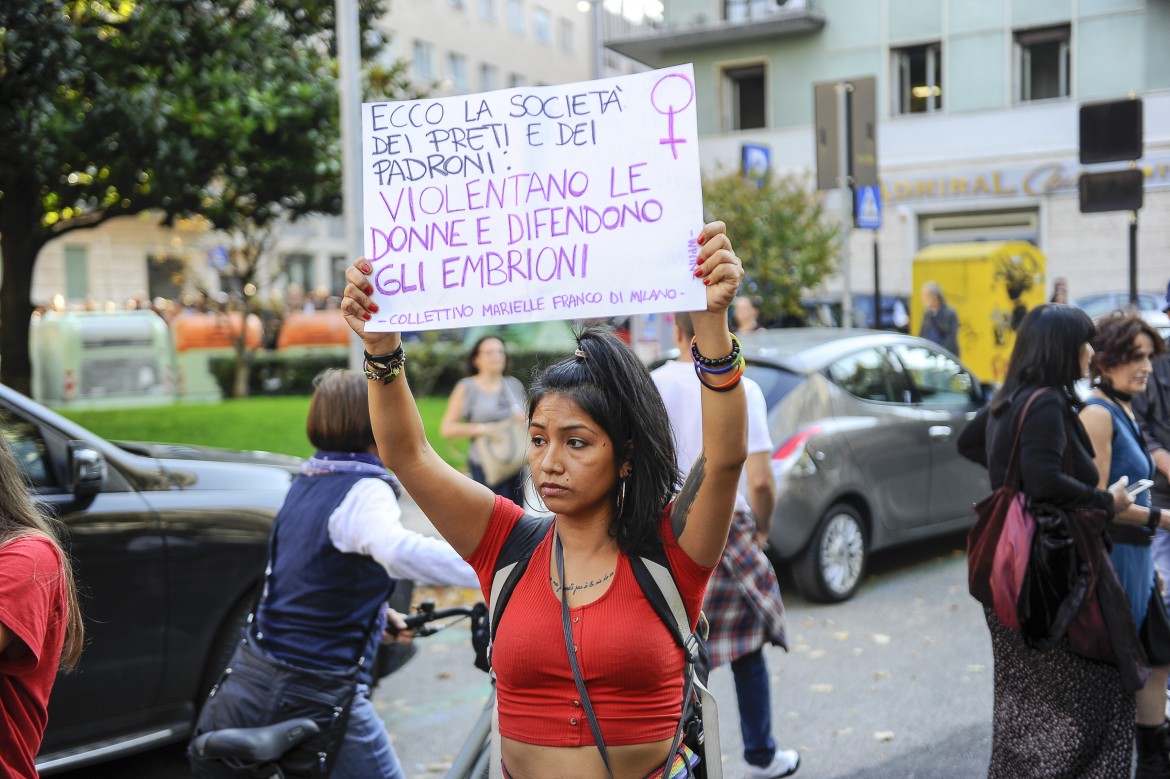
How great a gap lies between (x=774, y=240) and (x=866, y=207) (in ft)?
13.7

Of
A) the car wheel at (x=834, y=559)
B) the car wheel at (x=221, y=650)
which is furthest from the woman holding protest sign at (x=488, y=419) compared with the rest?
the car wheel at (x=221, y=650)

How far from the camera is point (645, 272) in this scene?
2438 millimetres

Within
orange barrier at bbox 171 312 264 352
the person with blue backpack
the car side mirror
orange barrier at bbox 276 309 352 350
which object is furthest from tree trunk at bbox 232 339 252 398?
the person with blue backpack

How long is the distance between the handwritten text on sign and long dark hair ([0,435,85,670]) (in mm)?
743

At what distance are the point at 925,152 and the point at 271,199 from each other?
63.8ft

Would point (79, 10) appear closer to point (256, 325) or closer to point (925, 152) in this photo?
point (256, 325)

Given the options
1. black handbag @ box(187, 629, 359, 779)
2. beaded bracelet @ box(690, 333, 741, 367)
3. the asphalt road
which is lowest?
the asphalt road

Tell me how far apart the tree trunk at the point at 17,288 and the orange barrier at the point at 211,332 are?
11121mm

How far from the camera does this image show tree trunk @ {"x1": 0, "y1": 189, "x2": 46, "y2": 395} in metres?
10.9

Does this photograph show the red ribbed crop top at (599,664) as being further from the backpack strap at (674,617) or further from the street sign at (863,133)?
the street sign at (863,133)

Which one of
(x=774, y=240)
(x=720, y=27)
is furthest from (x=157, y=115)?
(x=720, y=27)

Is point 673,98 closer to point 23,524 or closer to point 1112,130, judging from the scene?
point 23,524

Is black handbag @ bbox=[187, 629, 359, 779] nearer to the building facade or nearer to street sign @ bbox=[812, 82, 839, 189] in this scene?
street sign @ bbox=[812, 82, 839, 189]

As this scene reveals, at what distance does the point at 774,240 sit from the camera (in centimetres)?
1756
